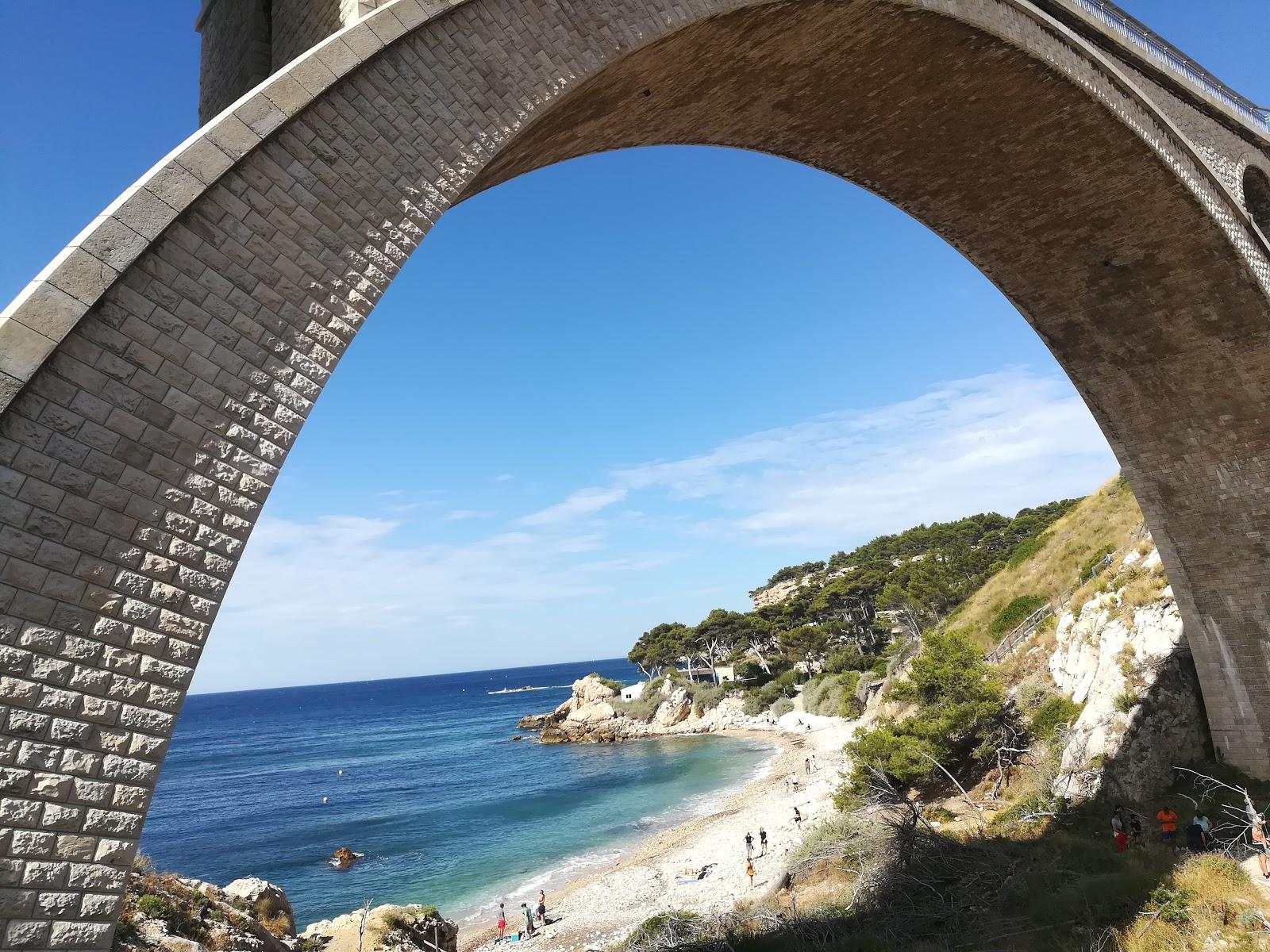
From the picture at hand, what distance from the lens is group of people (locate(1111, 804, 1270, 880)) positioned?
789 cm

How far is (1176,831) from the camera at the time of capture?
374 inches

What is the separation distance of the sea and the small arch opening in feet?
69.4

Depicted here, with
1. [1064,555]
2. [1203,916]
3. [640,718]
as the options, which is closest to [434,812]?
[640,718]

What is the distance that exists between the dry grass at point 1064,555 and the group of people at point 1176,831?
9824 mm

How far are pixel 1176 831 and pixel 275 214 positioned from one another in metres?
12.2

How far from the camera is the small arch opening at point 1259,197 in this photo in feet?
34.8

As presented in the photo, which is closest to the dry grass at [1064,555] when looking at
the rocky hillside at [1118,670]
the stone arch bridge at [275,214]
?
the rocky hillside at [1118,670]

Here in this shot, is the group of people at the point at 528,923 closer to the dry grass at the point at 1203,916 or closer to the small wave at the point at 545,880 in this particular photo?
the small wave at the point at 545,880

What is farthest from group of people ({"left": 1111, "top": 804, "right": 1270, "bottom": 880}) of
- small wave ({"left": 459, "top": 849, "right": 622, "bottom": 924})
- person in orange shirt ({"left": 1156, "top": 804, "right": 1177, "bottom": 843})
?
small wave ({"left": 459, "top": 849, "right": 622, "bottom": 924})

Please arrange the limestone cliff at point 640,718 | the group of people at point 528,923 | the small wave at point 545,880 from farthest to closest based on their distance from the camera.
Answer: the limestone cliff at point 640,718 < the small wave at point 545,880 < the group of people at point 528,923

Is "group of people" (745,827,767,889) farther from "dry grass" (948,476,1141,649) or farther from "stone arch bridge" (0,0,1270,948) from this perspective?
"stone arch bridge" (0,0,1270,948)

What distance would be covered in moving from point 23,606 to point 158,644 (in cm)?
46

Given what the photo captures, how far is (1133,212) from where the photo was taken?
878cm

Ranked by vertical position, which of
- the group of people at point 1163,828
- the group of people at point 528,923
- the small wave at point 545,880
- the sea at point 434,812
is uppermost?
the group of people at point 1163,828
